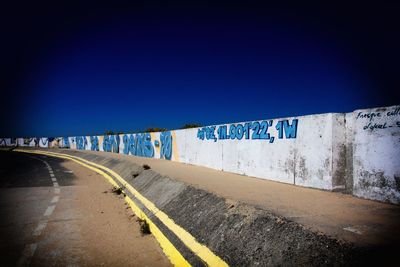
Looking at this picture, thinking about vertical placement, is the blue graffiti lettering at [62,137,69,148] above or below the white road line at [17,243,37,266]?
above

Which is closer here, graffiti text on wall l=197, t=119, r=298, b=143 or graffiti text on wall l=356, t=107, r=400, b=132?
graffiti text on wall l=356, t=107, r=400, b=132

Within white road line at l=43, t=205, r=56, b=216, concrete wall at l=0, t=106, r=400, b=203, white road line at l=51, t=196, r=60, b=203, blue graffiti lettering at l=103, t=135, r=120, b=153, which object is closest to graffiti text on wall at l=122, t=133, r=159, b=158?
blue graffiti lettering at l=103, t=135, r=120, b=153

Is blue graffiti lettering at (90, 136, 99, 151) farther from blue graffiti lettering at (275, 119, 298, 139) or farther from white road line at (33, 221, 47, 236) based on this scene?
blue graffiti lettering at (275, 119, 298, 139)

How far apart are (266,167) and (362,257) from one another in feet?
21.8

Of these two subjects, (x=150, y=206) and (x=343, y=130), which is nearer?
(x=343, y=130)

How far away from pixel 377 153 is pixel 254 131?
190 inches

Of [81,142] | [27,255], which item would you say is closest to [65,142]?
[81,142]

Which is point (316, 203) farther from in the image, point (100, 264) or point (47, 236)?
point (47, 236)

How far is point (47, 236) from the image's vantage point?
6.05 meters

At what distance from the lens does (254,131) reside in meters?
10.6

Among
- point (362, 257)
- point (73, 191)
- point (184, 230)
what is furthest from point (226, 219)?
point (73, 191)

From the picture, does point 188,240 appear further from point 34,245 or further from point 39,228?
point 39,228

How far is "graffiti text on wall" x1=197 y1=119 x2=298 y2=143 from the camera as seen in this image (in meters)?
8.88

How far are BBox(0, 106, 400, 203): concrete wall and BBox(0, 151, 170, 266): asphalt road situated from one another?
459 cm
